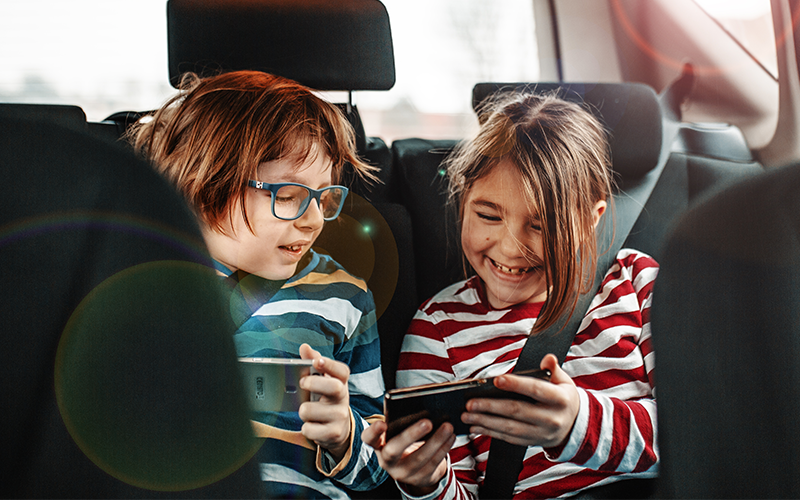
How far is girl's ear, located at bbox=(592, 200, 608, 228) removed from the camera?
1058 mm

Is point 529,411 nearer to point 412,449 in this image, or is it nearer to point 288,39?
point 412,449

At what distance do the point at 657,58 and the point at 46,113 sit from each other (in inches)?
64.8

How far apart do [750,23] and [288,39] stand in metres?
1.26

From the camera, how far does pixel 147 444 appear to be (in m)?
0.39

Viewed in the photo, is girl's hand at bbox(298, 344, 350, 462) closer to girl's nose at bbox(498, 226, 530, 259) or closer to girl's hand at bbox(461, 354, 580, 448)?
girl's hand at bbox(461, 354, 580, 448)

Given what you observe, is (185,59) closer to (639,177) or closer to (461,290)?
(461,290)

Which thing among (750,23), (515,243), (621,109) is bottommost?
(515,243)

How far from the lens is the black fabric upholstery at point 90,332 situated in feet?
1.25

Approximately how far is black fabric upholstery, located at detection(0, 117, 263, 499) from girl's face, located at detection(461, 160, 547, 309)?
0.67 meters

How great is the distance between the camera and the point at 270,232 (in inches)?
34.4

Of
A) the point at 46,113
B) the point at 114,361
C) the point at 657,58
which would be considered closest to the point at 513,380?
the point at 114,361

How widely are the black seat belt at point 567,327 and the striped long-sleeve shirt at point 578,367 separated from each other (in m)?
0.02

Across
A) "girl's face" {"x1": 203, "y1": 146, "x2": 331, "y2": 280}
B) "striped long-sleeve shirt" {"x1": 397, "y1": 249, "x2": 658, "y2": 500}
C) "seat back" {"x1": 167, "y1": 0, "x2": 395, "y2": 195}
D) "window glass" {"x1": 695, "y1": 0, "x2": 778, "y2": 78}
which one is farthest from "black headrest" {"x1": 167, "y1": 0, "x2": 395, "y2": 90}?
"window glass" {"x1": 695, "y1": 0, "x2": 778, "y2": 78}

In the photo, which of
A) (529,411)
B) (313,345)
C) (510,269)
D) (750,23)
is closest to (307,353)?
(313,345)
